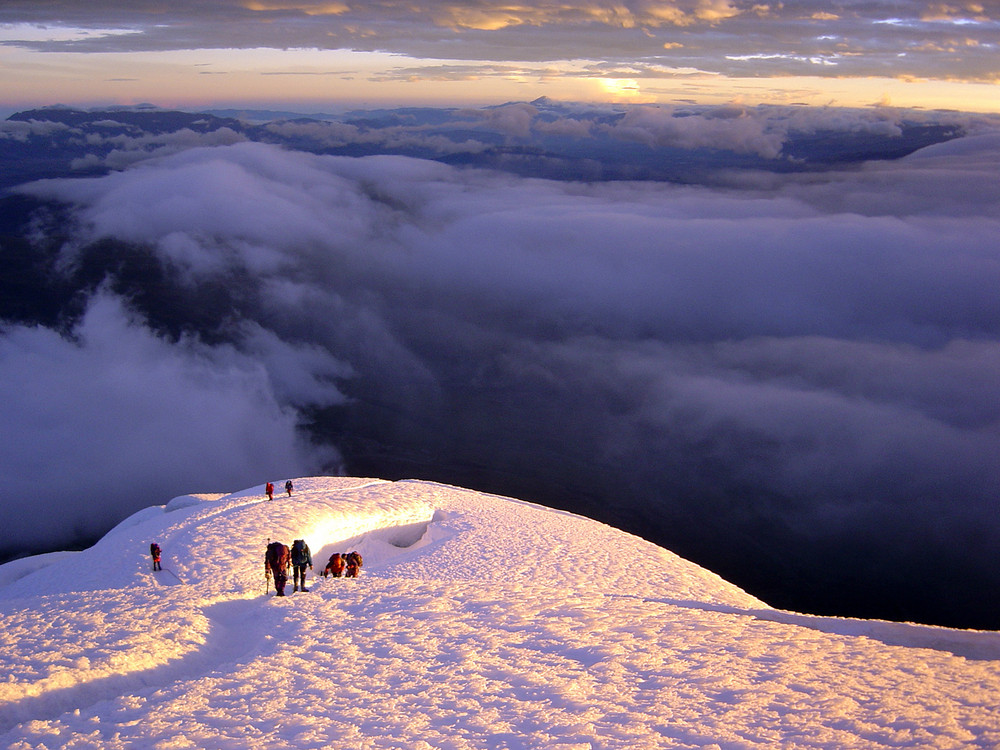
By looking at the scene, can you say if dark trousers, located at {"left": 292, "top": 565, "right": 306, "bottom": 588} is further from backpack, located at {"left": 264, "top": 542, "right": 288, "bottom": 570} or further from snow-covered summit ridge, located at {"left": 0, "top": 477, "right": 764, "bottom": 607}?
snow-covered summit ridge, located at {"left": 0, "top": 477, "right": 764, "bottom": 607}

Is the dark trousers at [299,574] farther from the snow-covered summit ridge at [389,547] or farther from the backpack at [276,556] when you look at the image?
the snow-covered summit ridge at [389,547]

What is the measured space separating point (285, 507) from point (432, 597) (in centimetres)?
1395

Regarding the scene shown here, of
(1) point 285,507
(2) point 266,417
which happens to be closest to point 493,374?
(2) point 266,417

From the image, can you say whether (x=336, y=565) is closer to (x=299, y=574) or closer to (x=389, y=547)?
(x=299, y=574)

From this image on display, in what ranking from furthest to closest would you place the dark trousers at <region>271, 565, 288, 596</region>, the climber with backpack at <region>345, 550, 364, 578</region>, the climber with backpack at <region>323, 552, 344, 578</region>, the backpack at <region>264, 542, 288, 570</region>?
1. the climber with backpack at <region>345, 550, 364, 578</region>
2. the climber with backpack at <region>323, 552, 344, 578</region>
3. the backpack at <region>264, 542, 288, 570</region>
4. the dark trousers at <region>271, 565, 288, 596</region>

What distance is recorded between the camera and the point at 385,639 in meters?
14.0

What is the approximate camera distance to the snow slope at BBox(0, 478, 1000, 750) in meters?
10.2

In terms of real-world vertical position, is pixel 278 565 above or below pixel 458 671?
below

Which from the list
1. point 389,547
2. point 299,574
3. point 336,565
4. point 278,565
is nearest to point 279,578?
point 278,565

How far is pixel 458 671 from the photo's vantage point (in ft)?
40.8

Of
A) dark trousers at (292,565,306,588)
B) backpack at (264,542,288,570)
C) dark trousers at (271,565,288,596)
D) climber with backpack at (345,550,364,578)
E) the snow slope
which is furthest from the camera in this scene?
climber with backpack at (345,550,364,578)

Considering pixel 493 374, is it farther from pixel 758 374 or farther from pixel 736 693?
pixel 736 693

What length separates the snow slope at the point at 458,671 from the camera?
33.5 feet

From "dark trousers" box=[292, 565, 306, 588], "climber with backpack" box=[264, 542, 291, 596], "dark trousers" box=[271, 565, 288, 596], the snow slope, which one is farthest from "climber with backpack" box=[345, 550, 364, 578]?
"dark trousers" box=[271, 565, 288, 596]
